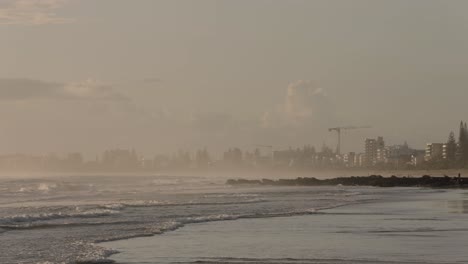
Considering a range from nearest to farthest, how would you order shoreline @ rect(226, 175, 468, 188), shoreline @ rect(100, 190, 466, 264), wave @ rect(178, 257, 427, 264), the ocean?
wave @ rect(178, 257, 427, 264), shoreline @ rect(100, 190, 466, 264), the ocean, shoreline @ rect(226, 175, 468, 188)

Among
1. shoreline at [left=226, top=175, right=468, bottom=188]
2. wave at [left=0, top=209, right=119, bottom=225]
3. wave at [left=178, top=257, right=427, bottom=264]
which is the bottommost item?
wave at [left=178, top=257, right=427, bottom=264]

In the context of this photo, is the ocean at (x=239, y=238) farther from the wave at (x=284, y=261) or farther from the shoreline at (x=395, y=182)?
the shoreline at (x=395, y=182)

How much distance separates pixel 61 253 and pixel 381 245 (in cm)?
938

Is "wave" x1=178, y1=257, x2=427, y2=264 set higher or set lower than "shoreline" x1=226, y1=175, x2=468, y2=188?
lower

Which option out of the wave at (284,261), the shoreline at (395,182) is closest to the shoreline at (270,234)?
the wave at (284,261)

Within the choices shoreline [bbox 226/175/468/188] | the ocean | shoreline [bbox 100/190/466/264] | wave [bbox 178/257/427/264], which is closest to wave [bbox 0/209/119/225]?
the ocean

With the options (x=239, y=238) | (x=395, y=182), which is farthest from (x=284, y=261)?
(x=395, y=182)

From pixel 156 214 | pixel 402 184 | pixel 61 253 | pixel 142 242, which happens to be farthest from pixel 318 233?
pixel 402 184

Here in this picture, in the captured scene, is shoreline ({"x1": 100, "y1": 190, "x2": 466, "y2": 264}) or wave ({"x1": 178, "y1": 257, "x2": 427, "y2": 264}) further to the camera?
shoreline ({"x1": 100, "y1": 190, "x2": 466, "y2": 264})

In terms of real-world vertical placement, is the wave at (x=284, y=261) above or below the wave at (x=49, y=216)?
below

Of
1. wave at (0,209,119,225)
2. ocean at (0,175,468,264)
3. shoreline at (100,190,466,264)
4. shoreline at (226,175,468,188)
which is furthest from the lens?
shoreline at (226,175,468,188)

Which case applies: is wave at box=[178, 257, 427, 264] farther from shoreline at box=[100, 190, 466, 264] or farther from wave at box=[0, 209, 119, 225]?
wave at box=[0, 209, 119, 225]

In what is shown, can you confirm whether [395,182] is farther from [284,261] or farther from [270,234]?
[284,261]

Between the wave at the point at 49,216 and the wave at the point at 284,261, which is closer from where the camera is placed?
the wave at the point at 284,261
